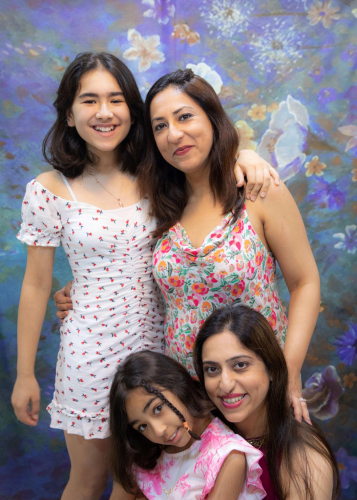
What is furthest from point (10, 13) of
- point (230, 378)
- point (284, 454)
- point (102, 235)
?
point (284, 454)

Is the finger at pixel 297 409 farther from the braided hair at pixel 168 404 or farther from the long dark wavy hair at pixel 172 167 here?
the long dark wavy hair at pixel 172 167

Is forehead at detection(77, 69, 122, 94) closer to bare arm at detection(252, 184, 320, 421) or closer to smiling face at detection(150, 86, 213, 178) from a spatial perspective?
smiling face at detection(150, 86, 213, 178)

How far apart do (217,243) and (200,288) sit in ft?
0.51

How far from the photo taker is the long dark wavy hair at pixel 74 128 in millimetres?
1601

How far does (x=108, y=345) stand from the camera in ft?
5.25

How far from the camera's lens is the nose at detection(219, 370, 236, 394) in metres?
1.33

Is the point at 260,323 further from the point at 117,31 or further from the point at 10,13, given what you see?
the point at 10,13

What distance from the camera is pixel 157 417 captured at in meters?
1.40

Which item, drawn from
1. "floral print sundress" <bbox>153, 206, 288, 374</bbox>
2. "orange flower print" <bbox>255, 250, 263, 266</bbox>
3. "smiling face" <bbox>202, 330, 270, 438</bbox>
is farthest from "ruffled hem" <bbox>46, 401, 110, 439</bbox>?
"orange flower print" <bbox>255, 250, 263, 266</bbox>

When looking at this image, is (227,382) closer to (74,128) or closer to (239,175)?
(239,175)

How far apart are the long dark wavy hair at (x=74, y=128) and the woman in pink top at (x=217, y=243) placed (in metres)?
0.10

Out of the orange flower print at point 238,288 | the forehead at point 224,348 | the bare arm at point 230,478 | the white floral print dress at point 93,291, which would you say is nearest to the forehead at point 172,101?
the white floral print dress at point 93,291

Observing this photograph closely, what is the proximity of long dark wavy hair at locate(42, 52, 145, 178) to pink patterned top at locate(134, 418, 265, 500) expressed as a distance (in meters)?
0.95

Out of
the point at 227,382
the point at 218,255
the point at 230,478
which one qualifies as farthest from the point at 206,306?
the point at 230,478
